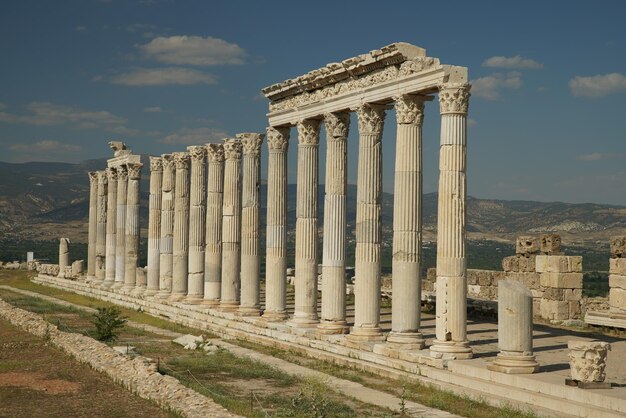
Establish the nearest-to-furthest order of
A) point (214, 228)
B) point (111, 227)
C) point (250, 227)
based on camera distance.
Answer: point (250, 227) < point (214, 228) < point (111, 227)

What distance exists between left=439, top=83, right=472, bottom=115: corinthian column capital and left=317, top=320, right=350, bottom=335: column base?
355 inches

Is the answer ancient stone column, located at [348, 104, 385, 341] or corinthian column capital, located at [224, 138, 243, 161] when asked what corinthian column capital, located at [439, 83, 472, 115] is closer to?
ancient stone column, located at [348, 104, 385, 341]

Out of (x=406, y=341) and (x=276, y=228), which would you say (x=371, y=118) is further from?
(x=276, y=228)

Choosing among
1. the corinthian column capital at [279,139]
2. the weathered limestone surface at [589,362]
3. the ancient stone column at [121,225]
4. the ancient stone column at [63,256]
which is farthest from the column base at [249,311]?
the ancient stone column at [63,256]

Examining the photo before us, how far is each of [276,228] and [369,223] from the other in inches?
267

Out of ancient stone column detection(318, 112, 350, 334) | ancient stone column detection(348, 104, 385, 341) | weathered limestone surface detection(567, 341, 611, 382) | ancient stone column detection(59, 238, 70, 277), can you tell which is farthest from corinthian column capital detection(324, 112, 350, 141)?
ancient stone column detection(59, 238, 70, 277)

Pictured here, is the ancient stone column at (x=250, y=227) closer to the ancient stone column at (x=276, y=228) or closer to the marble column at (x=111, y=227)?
the ancient stone column at (x=276, y=228)

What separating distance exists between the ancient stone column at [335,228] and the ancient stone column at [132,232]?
20.8 m

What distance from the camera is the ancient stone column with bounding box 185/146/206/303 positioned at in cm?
4016

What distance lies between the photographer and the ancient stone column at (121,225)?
49.4 m

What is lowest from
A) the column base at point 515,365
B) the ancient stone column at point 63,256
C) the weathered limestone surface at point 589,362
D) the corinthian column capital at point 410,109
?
the column base at point 515,365

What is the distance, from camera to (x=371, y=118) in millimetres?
27297

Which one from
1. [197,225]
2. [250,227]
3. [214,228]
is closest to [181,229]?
[197,225]

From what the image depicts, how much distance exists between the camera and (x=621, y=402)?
1741 cm
